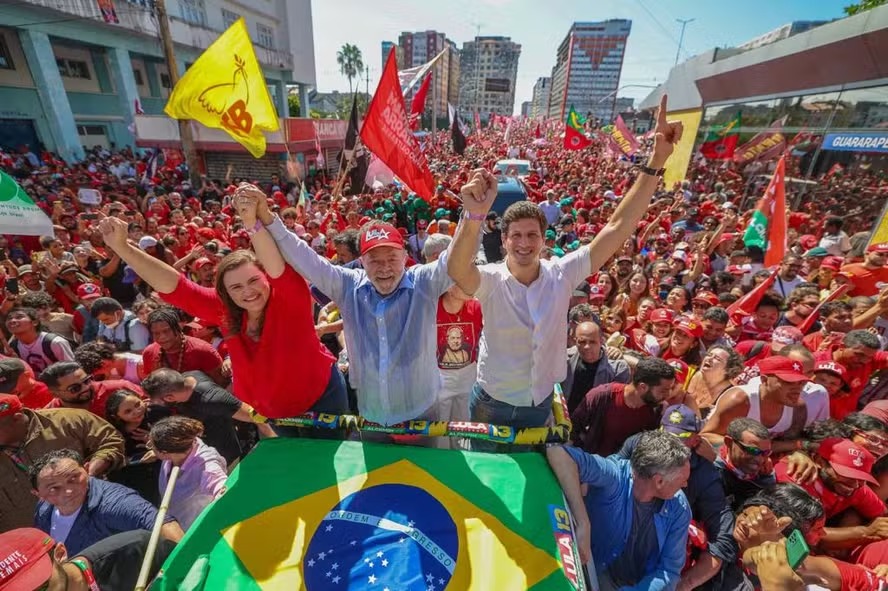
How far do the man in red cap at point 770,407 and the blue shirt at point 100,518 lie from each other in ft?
11.6

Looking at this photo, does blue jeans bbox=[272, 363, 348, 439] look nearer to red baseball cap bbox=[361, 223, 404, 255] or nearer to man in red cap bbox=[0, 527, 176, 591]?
man in red cap bbox=[0, 527, 176, 591]

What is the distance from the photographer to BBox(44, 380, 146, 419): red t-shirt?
10.2 ft

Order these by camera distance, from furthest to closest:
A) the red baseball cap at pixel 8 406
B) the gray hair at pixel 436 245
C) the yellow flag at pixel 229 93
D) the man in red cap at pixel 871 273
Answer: the yellow flag at pixel 229 93, the man in red cap at pixel 871 273, the gray hair at pixel 436 245, the red baseball cap at pixel 8 406

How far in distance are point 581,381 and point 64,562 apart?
3.31m

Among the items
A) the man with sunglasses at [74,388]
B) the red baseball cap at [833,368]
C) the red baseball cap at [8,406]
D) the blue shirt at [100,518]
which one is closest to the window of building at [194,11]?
the man with sunglasses at [74,388]

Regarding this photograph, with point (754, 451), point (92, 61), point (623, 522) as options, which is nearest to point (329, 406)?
point (623, 522)

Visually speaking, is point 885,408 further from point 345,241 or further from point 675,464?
point 345,241

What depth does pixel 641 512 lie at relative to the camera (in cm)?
210

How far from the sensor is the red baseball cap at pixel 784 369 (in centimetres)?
263

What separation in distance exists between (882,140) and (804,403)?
10629 mm

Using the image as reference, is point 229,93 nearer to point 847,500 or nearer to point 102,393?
point 102,393

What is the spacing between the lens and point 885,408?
111 inches

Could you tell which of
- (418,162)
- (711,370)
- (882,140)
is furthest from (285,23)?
(711,370)

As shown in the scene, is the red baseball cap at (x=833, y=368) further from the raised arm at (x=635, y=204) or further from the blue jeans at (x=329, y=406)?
the blue jeans at (x=329, y=406)
